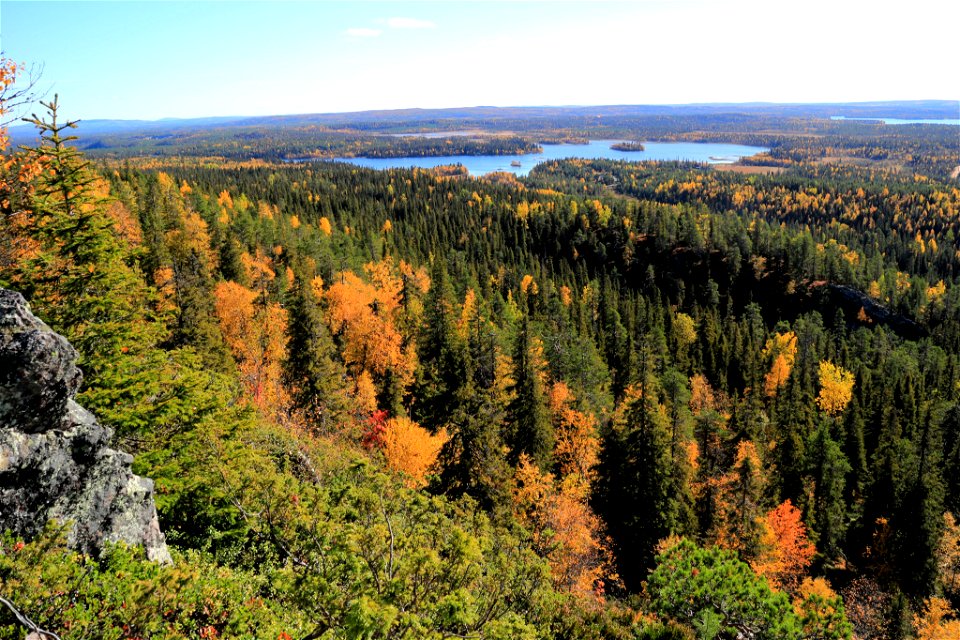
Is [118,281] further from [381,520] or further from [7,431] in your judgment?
[381,520]

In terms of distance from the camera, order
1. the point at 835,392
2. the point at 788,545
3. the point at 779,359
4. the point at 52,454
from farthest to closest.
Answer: the point at 779,359 → the point at 835,392 → the point at 788,545 → the point at 52,454

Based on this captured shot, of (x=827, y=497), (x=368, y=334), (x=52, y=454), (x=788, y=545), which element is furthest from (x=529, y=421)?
(x=52, y=454)

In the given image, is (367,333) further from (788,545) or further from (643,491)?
(788,545)

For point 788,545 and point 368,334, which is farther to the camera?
point 368,334

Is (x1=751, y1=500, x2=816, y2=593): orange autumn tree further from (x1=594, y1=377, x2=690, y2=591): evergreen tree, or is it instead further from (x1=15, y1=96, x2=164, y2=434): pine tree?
(x1=15, y1=96, x2=164, y2=434): pine tree

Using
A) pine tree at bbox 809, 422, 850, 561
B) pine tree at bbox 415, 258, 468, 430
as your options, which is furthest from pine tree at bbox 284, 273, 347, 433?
pine tree at bbox 809, 422, 850, 561

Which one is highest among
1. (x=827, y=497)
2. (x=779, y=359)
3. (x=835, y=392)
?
(x=779, y=359)

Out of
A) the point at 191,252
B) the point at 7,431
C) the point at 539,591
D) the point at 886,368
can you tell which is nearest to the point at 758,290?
the point at 886,368
